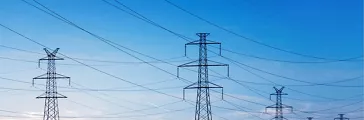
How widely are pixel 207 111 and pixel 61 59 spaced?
13.9 metres

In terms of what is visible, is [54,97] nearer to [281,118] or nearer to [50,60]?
[50,60]

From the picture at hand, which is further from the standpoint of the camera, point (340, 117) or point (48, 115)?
point (340, 117)

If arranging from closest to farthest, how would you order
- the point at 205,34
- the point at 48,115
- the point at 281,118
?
the point at 48,115 → the point at 205,34 → the point at 281,118

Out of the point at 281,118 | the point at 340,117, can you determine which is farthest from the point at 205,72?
the point at 340,117

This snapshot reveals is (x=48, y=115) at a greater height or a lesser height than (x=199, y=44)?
lesser

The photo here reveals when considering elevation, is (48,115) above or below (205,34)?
below

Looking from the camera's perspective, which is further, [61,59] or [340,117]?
[340,117]

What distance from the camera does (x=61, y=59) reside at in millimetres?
71125

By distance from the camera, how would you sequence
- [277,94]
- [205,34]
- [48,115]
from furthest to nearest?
Result: [277,94] < [205,34] < [48,115]

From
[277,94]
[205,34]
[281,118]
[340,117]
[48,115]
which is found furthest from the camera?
[340,117]

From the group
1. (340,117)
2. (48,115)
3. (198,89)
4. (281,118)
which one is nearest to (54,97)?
(48,115)

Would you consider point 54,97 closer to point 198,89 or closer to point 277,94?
point 198,89

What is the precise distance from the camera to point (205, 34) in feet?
246

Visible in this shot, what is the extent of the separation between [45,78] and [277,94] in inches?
1712
